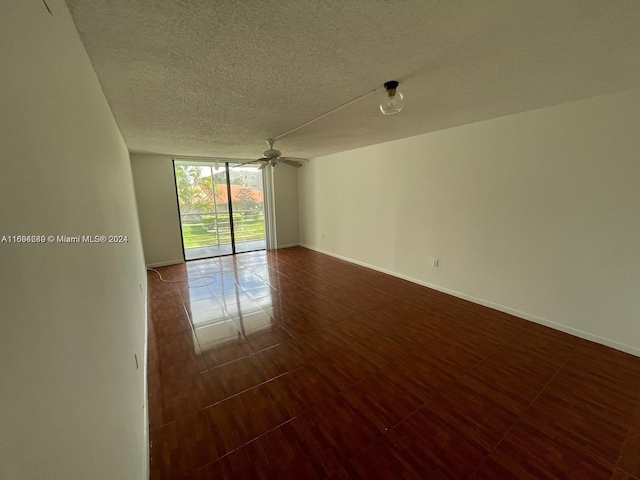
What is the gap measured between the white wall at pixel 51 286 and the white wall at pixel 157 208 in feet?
15.1

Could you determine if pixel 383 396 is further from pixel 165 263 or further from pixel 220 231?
pixel 220 231

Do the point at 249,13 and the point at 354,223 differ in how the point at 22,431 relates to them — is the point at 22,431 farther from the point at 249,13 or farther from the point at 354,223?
the point at 354,223

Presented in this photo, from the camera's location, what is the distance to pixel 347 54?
4.94ft

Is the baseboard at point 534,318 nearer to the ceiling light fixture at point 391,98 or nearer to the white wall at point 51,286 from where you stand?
the ceiling light fixture at point 391,98

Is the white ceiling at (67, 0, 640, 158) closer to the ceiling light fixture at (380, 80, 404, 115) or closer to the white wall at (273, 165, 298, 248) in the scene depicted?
the ceiling light fixture at (380, 80, 404, 115)

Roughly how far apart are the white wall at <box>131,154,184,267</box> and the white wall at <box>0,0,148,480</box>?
4595mm

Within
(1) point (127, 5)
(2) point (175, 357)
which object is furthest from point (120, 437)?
(1) point (127, 5)

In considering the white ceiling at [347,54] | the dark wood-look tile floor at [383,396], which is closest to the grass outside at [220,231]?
the dark wood-look tile floor at [383,396]

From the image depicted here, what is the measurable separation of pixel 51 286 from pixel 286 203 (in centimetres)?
628

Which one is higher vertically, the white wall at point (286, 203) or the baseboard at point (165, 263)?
the white wall at point (286, 203)

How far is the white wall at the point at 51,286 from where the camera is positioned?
42cm

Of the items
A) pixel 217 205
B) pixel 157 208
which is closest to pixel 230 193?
pixel 217 205

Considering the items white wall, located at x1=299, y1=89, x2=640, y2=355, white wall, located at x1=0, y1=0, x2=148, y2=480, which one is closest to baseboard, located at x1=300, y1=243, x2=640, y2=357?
white wall, located at x1=299, y1=89, x2=640, y2=355

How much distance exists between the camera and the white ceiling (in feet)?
3.78
